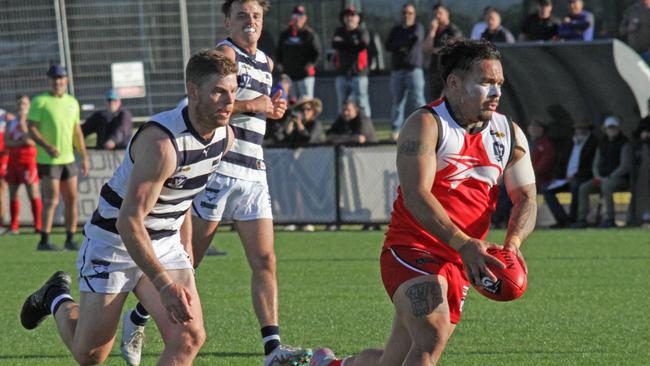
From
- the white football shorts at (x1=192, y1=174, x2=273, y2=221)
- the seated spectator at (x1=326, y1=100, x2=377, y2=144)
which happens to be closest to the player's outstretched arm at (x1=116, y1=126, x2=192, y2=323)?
the white football shorts at (x1=192, y1=174, x2=273, y2=221)

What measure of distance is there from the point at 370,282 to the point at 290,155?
22.2 feet

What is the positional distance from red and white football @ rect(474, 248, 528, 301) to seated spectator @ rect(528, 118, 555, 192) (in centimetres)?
1347

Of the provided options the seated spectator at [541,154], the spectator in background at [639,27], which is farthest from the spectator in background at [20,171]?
the spectator in background at [639,27]

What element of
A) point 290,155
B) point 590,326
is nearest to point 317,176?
point 290,155

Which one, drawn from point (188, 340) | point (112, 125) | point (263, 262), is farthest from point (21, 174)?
point (188, 340)

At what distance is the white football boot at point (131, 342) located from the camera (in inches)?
303

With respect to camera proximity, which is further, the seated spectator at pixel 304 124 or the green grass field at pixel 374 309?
the seated spectator at pixel 304 124

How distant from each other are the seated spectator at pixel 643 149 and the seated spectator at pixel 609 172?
5.6 inches

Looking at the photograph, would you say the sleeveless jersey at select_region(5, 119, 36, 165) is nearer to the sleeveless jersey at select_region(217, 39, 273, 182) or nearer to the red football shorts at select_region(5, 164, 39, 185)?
the red football shorts at select_region(5, 164, 39, 185)

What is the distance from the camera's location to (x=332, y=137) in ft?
65.2

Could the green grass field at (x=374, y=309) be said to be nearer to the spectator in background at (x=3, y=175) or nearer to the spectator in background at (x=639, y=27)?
the spectator in background at (x=3, y=175)

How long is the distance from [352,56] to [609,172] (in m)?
4.86

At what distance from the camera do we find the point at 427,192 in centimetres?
564

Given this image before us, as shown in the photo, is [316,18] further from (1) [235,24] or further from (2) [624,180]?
(1) [235,24]
